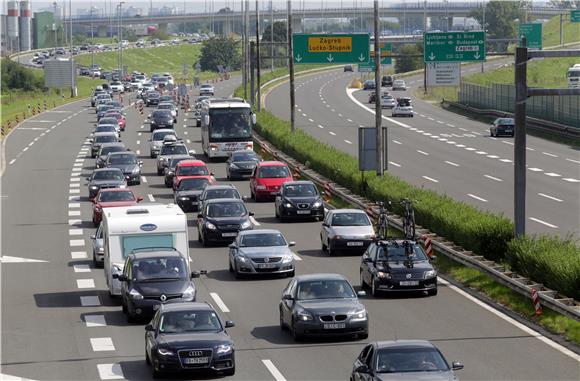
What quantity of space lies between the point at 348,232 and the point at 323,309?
13.9m

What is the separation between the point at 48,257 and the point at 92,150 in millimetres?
37183

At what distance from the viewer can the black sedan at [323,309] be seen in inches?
1079

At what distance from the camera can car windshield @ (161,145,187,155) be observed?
69.7m

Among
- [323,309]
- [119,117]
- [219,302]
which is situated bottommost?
[219,302]

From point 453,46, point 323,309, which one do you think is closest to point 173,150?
point 453,46

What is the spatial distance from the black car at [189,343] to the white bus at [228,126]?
47895 mm

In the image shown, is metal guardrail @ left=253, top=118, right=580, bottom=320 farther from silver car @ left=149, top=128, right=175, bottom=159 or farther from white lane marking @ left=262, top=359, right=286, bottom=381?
silver car @ left=149, top=128, right=175, bottom=159

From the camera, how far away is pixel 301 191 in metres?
50.8

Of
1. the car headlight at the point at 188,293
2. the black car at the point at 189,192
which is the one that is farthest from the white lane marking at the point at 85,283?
the black car at the point at 189,192

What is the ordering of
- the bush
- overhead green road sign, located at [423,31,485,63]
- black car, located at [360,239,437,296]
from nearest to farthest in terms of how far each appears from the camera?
the bush
black car, located at [360,239,437,296]
overhead green road sign, located at [423,31,485,63]

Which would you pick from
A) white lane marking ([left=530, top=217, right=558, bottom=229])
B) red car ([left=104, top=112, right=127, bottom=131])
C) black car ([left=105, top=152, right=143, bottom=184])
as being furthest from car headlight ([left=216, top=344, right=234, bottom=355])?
red car ([left=104, top=112, right=127, bottom=131])

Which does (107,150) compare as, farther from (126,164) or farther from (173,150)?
(126,164)

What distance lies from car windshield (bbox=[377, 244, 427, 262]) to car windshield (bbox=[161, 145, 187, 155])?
3659 centimetres

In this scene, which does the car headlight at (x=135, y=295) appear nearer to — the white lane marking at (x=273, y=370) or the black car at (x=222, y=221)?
the white lane marking at (x=273, y=370)
